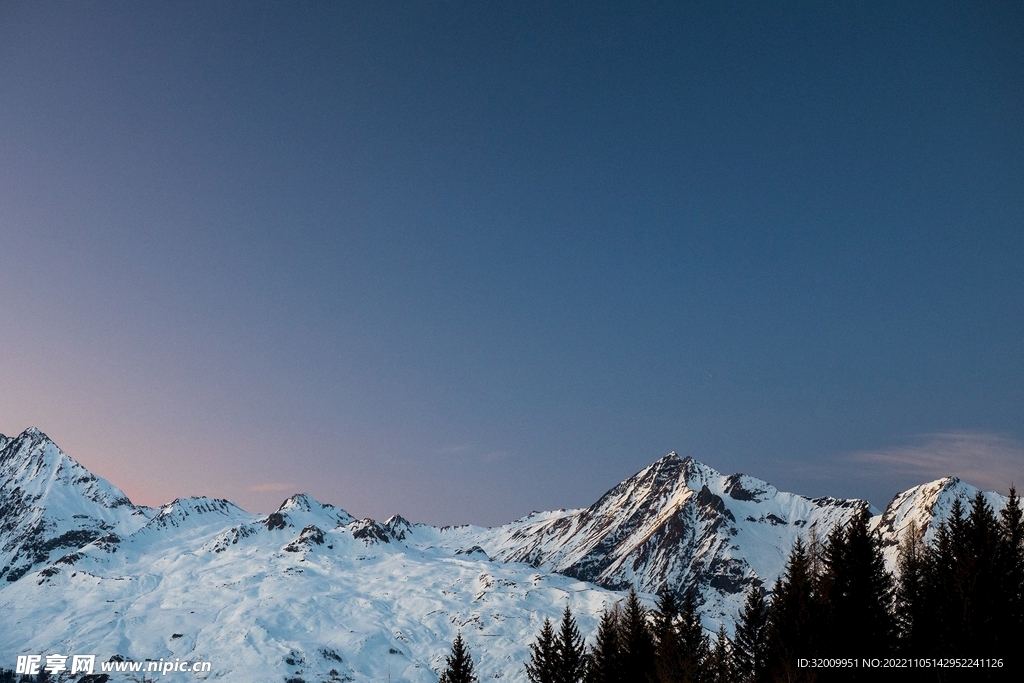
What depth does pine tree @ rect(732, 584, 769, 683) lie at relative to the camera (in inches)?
1891

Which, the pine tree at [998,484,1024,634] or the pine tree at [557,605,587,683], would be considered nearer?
the pine tree at [998,484,1024,634]

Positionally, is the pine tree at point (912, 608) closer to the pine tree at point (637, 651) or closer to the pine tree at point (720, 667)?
the pine tree at point (720, 667)

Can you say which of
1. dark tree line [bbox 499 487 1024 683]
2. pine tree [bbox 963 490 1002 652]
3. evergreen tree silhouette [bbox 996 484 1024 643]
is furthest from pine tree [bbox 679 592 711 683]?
evergreen tree silhouette [bbox 996 484 1024 643]

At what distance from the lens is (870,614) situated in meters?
46.5

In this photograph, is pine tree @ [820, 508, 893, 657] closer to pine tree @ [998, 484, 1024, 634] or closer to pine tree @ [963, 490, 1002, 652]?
pine tree @ [963, 490, 1002, 652]

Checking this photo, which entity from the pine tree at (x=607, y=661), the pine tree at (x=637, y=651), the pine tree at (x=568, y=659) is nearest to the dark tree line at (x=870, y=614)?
the pine tree at (x=637, y=651)

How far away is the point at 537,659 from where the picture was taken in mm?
58875

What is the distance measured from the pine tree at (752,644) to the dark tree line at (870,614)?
6cm

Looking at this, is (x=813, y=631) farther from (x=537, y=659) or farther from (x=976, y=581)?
(x=537, y=659)

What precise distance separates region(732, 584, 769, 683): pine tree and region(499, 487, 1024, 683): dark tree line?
0.21 feet

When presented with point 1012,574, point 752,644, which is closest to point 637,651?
point 752,644

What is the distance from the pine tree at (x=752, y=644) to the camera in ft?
158

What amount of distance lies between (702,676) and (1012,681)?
17.5 meters

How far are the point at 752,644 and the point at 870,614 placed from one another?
742 centimetres
